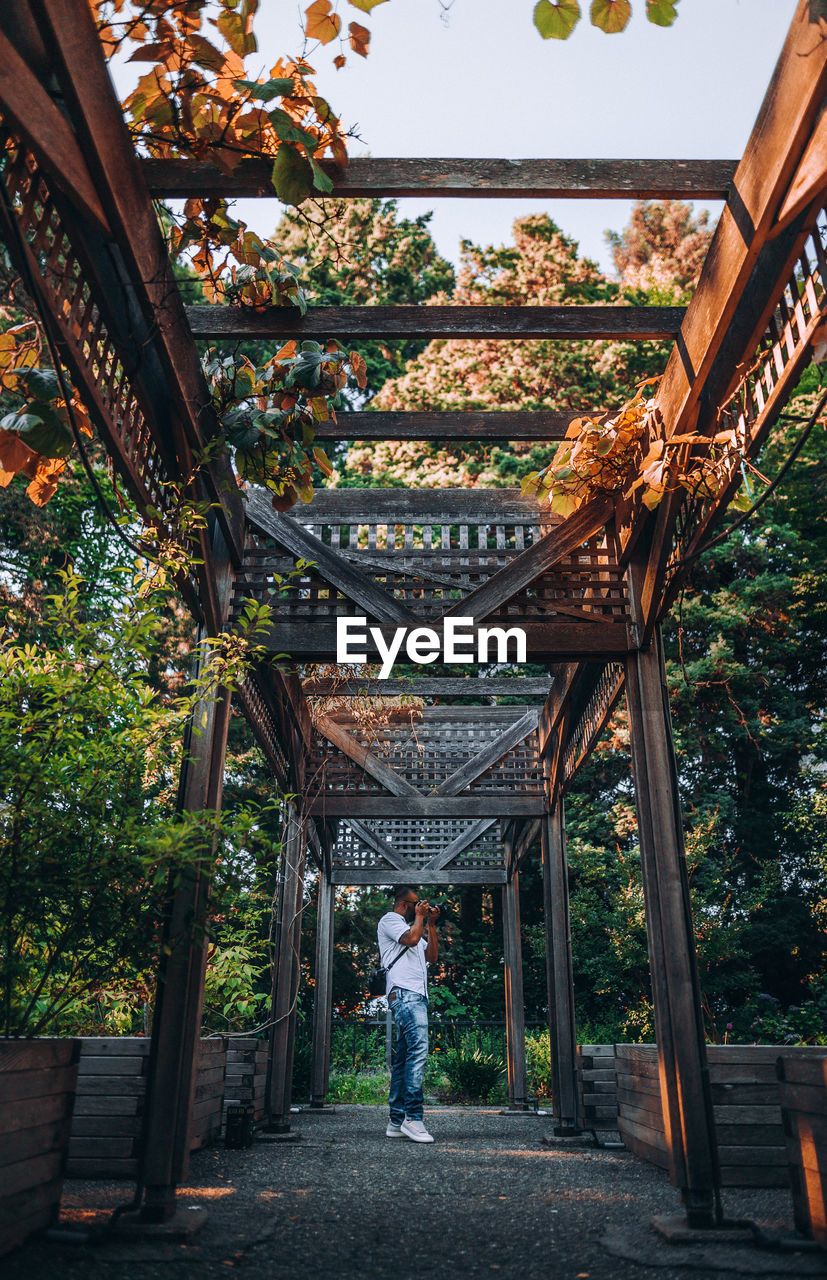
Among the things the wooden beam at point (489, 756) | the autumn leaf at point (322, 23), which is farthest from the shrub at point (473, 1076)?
the autumn leaf at point (322, 23)

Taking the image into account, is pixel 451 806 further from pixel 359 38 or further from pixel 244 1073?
pixel 359 38

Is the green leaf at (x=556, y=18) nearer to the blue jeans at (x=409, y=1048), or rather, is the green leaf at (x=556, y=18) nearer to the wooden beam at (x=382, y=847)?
the blue jeans at (x=409, y=1048)

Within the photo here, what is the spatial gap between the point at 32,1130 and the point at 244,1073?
131 inches

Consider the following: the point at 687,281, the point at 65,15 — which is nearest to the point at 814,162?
the point at 65,15

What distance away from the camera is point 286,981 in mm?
6555

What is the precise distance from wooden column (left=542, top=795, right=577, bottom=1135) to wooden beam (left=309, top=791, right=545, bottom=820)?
11.9 inches

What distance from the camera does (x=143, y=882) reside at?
2.80 meters

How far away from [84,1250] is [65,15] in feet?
10.6

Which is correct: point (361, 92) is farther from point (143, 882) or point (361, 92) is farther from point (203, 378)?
point (143, 882)

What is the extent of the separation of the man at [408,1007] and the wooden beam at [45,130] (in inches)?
172

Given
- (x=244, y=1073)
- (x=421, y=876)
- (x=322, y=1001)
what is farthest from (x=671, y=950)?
(x=322, y=1001)

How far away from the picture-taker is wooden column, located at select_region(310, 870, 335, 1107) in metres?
8.80

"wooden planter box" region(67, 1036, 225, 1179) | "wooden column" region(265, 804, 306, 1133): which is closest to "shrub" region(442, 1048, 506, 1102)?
"wooden column" region(265, 804, 306, 1133)

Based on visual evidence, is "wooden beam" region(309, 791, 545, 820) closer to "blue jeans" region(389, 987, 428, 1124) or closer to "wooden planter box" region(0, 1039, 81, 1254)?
"blue jeans" region(389, 987, 428, 1124)
